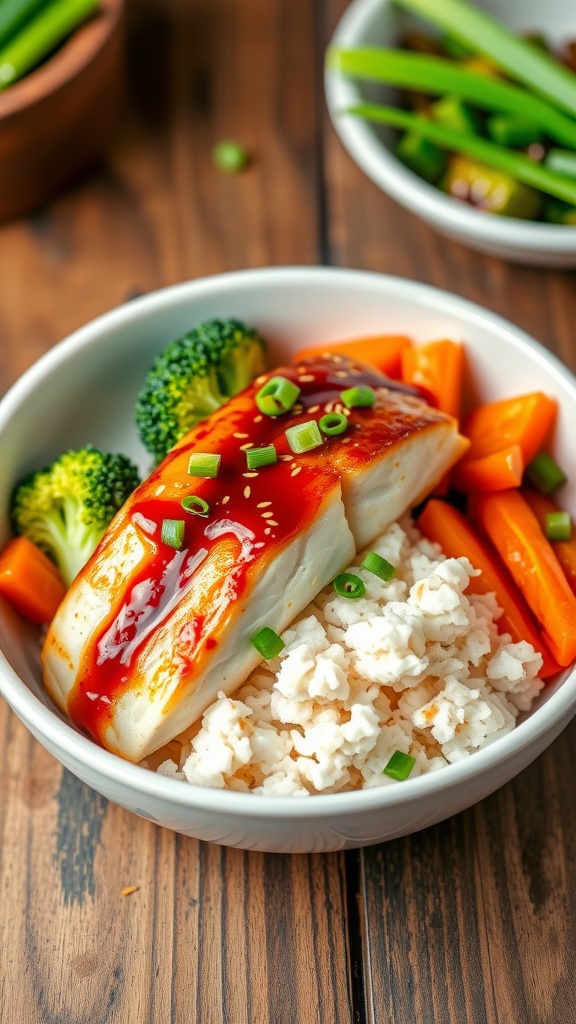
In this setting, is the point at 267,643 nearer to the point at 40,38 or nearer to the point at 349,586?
the point at 349,586

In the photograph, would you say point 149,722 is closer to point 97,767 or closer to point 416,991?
point 97,767

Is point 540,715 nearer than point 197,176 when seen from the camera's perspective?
Yes

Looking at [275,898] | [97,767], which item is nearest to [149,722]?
[97,767]

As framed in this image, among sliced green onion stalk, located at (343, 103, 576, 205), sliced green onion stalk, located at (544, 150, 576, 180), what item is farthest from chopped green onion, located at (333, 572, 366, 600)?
sliced green onion stalk, located at (544, 150, 576, 180)

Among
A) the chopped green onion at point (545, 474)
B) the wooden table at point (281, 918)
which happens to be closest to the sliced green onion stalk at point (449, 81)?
the chopped green onion at point (545, 474)

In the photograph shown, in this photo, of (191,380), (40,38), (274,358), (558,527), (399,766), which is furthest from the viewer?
(40,38)

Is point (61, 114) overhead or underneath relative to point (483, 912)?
overhead

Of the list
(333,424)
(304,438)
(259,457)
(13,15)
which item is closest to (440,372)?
(333,424)

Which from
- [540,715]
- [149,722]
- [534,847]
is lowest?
[534,847]
